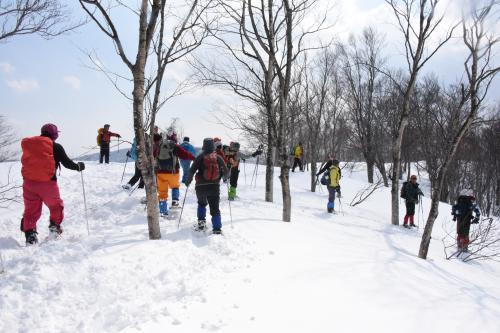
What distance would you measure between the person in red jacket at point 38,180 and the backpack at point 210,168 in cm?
237

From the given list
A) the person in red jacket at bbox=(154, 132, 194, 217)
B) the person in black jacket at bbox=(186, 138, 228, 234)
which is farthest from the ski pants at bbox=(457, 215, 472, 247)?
the person in red jacket at bbox=(154, 132, 194, 217)

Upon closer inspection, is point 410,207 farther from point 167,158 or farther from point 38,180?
point 38,180

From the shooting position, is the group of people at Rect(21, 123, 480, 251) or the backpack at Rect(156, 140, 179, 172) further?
the backpack at Rect(156, 140, 179, 172)

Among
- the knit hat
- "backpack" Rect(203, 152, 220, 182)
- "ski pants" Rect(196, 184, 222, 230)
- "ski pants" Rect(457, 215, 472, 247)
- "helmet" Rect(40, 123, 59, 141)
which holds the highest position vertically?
"helmet" Rect(40, 123, 59, 141)

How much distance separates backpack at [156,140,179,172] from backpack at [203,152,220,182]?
1189mm

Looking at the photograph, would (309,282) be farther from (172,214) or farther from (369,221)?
(369,221)

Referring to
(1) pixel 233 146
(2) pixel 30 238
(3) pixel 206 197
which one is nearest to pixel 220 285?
(3) pixel 206 197

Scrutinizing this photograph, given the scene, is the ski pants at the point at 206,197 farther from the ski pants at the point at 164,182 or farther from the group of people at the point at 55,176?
the ski pants at the point at 164,182

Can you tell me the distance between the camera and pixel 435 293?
15.7 feet

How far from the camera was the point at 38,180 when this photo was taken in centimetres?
523

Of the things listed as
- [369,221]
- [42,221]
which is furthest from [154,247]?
[369,221]

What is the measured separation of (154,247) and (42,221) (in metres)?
3.65

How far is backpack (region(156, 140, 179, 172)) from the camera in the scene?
7.06 m

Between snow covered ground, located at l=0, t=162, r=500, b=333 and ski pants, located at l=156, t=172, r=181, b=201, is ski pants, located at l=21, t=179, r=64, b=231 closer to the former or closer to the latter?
snow covered ground, located at l=0, t=162, r=500, b=333
